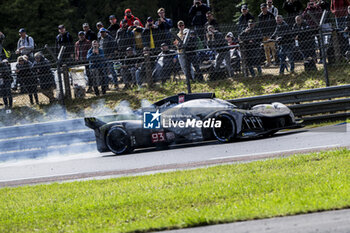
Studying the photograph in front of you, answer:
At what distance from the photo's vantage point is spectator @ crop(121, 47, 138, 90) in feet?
48.1

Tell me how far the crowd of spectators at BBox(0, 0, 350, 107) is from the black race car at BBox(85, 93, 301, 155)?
256cm

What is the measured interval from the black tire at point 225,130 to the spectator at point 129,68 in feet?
13.7

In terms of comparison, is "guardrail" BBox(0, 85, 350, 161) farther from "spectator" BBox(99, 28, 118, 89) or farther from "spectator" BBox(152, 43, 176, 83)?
"spectator" BBox(152, 43, 176, 83)

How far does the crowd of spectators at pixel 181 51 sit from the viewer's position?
1405 centimetres

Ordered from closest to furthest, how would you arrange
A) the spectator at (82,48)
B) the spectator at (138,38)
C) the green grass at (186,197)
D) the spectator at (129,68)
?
the green grass at (186,197)
the spectator at (129,68)
the spectator at (138,38)
the spectator at (82,48)

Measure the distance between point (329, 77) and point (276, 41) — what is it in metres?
1.80

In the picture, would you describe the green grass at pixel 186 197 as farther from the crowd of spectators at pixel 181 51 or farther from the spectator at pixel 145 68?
the spectator at pixel 145 68

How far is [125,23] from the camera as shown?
16.2 meters

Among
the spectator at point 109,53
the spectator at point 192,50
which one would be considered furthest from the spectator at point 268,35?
the spectator at point 109,53

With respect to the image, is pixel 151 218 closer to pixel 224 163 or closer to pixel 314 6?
pixel 224 163

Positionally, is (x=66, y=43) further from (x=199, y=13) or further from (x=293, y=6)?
(x=293, y=6)

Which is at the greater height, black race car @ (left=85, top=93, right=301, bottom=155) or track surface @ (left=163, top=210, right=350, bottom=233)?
track surface @ (left=163, top=210, right=350, bottom=233)

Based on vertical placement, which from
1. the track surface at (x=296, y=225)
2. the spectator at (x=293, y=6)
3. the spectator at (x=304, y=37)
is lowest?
the track surface at (x=296, y=225)

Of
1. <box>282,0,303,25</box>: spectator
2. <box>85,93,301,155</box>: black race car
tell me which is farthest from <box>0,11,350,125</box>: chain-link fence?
<box>85,93,301,155</box>: black race car
